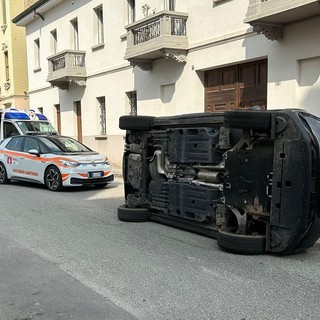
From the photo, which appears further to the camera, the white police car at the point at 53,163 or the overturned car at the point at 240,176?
the white police car at the point at 53,163

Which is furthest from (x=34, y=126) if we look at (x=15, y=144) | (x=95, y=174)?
(x=95, y=174)

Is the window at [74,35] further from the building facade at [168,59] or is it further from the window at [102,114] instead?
the window at [102,114]

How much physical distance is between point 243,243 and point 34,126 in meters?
13.7

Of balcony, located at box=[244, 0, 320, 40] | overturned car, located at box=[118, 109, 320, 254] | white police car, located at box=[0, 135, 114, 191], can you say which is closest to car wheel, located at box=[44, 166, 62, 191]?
white police car, located at box=[0, 135, 114, 191]

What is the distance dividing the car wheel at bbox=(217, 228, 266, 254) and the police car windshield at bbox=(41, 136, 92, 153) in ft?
24.9

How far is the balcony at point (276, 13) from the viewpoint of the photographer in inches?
375

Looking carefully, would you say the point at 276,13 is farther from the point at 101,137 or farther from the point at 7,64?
the point at 7,64

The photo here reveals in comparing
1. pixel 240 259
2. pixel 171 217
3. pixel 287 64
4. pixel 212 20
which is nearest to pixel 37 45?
pixel 212 20

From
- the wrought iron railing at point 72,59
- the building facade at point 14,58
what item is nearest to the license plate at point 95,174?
the wrought iron railing at point 72,59

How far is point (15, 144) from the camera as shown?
42.9 ft

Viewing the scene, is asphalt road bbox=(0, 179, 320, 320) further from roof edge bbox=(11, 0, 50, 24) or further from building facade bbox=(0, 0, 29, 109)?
building facade bbox=(0, 0, 29, 109)

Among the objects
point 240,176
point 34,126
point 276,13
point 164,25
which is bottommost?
point 240,176

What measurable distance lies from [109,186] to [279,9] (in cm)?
672

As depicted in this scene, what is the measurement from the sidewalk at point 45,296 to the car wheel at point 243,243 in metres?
1.95
